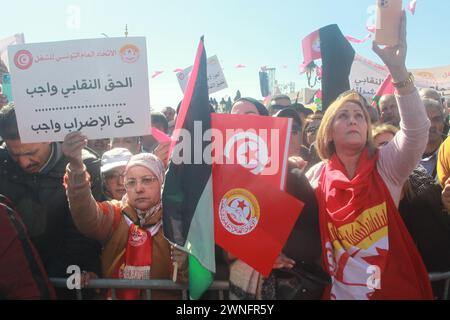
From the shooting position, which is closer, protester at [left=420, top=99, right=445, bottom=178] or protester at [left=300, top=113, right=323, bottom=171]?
protester at [left=420, top=99, right=445, bottom=178]

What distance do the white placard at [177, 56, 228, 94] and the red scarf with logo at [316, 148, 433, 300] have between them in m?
5.45

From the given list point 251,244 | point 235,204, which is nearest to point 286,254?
point 251,244

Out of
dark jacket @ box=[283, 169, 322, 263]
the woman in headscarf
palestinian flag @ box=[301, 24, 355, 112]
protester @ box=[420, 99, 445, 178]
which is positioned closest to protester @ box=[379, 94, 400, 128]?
protester @ box=[420, 99, 445, 178]

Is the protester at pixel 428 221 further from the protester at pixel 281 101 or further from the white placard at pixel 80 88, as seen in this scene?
the protester at pixel 281 101

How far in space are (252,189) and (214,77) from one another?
225 inches

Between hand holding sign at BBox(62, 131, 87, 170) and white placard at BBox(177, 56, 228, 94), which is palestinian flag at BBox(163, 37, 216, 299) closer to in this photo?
hand holding sign at BBox(62, 131, 87, 170)

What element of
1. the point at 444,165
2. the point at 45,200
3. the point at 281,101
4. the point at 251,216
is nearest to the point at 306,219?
the point at 251,216

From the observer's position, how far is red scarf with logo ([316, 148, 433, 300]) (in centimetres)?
185

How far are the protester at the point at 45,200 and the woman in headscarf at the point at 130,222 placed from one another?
17cm

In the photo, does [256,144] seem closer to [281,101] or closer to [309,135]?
[309,135]

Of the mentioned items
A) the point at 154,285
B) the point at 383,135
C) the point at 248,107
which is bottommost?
the point at 154,285

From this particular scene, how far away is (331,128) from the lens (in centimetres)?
216

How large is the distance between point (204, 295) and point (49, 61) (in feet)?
5.80
